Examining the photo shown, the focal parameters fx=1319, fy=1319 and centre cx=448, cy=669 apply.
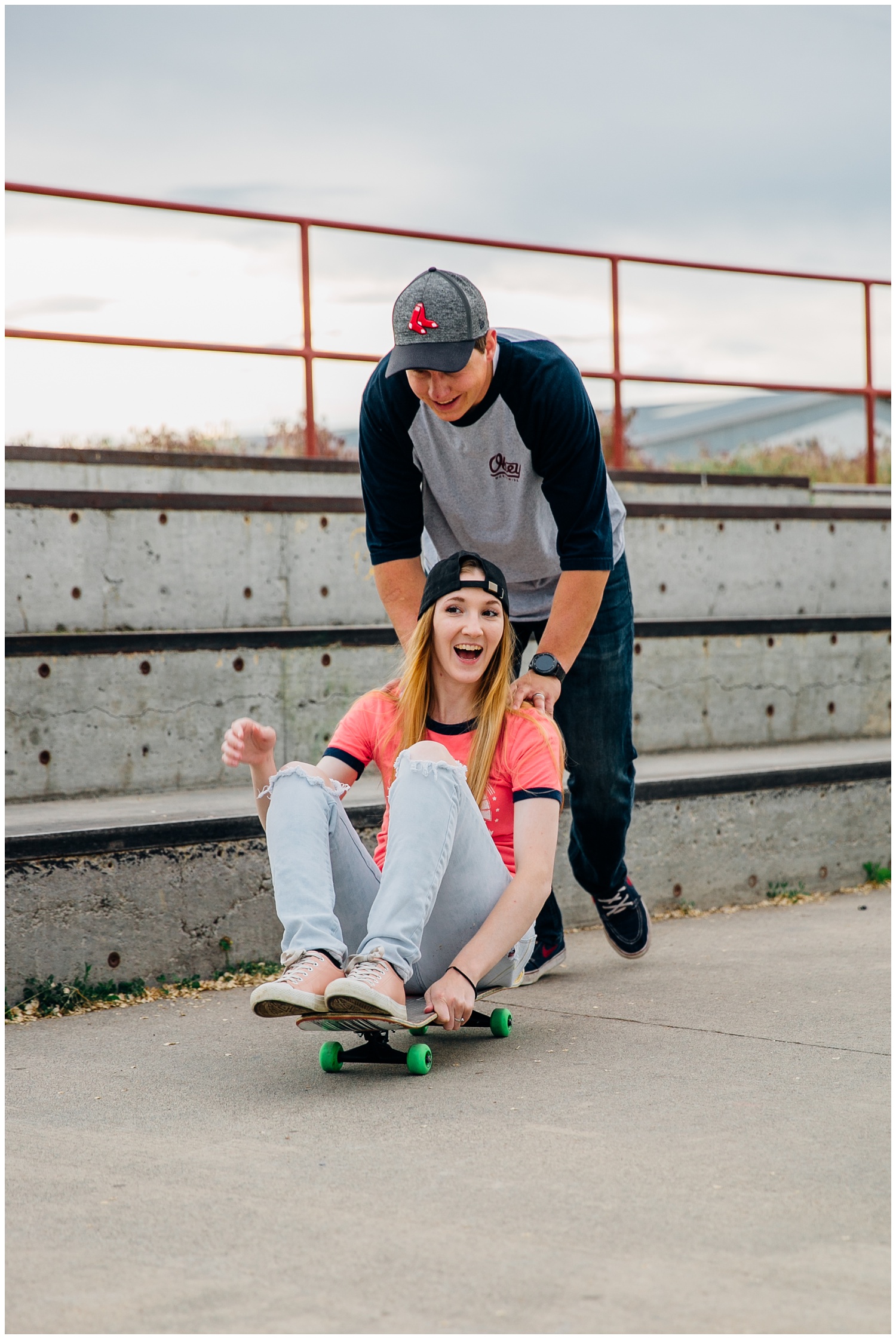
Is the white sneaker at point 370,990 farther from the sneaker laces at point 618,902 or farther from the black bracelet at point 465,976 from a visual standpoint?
the sneaker laces at point 618,902

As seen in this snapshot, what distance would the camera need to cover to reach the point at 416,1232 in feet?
5.11

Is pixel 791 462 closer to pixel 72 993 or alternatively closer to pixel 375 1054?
pixel 72 993

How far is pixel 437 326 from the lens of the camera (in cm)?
236

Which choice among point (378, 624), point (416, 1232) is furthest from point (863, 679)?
→ point (416, 1232)

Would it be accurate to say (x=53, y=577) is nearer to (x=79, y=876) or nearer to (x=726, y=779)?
(x=79, y=876)

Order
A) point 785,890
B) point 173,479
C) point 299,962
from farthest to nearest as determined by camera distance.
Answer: point 173,479, point 785,890, point 299,962

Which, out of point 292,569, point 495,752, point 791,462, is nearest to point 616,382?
point 292,569

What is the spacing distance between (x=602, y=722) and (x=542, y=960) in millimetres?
568

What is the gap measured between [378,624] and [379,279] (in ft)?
9.49

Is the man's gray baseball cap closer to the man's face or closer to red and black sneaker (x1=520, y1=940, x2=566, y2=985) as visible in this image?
the man's face

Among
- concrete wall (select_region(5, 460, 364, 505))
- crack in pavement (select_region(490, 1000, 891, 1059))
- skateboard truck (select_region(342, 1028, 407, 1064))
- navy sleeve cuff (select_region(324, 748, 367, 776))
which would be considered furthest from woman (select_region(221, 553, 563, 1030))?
concrete wall (select_region(5, 460, 364, 505))

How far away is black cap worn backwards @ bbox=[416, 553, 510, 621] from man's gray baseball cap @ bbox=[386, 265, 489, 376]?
1.20ft

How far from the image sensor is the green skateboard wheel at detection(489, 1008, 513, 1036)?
252 cm

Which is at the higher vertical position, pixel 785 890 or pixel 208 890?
pixel 208 890
